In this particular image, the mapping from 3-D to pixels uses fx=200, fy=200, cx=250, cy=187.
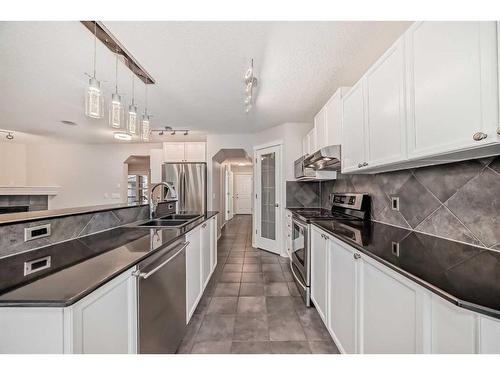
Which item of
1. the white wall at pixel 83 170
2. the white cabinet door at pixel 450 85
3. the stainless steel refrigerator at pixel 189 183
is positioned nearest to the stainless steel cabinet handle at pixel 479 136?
the white cabinet door at pixel 450 85

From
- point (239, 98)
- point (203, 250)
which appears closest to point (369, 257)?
point (203, 250)

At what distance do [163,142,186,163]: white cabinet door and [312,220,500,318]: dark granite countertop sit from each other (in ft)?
13.6

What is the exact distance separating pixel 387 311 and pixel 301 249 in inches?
53.4

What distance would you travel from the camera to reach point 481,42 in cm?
75

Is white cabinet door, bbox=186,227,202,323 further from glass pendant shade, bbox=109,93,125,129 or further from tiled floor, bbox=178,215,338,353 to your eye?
glass pendant shade, bbox=109,93,125,129

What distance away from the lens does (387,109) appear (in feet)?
4.20

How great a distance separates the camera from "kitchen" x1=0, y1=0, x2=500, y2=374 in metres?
0.72

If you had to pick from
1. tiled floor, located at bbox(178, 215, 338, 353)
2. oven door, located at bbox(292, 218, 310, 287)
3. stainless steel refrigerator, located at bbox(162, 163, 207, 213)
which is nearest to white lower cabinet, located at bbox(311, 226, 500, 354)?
tiled floor, located at bbox(178, 215, 338, 353)

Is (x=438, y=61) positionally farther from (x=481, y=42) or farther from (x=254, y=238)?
(x=254, y=238)

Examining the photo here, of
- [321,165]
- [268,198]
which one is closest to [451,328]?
[321,165]

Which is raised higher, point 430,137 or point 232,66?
point 232,66

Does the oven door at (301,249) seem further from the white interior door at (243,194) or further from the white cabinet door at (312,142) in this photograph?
the white interior door at (243,194)

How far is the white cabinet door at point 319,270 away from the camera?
1.63 meters

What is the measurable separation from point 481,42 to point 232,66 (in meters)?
1.74
